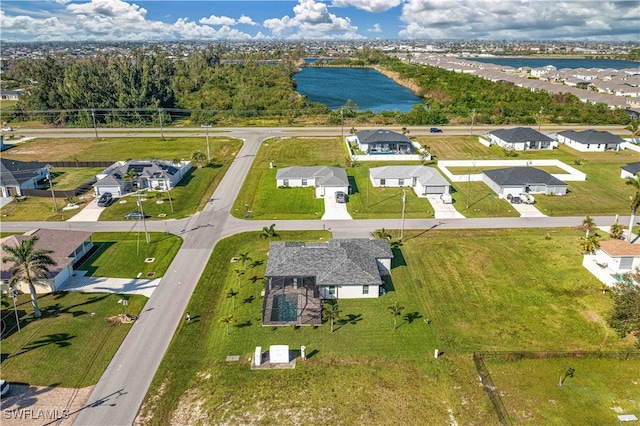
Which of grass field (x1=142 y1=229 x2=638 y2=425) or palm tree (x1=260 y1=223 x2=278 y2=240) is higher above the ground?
palm tree (x1=260 y1=223 x2=278 y2=240)

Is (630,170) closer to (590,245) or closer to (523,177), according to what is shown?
(523,177)

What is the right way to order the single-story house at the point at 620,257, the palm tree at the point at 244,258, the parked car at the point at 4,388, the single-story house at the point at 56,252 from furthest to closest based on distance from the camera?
the palm tree at the point at 244,258 < the single-story house at the point at 620,257 < the single-story house at the point at 56,252 < the parked car at the point at 4,388

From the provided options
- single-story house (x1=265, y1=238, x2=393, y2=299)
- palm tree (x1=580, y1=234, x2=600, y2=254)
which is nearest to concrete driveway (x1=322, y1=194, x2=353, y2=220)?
single-story house (x1=265, y1=238, x2=393, y2=299)

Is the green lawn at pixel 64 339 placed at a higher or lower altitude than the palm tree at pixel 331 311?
lower

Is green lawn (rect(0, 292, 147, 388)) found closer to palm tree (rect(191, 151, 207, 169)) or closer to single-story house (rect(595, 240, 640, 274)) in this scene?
palm tree (rect(191, 151, 207, 169))

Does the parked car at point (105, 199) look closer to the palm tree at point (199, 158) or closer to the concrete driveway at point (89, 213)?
the concrete driveway at point (89, 213)

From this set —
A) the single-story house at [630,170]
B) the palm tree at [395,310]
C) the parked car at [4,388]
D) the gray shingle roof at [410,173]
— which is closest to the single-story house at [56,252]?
the parked car at [4,388]
